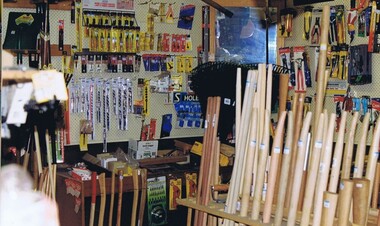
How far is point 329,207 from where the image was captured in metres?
2.69

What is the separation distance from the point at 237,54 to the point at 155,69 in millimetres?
969

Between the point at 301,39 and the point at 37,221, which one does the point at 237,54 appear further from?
the point at 37,221

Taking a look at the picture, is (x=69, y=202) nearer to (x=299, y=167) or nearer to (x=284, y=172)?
(x=284, y=172)

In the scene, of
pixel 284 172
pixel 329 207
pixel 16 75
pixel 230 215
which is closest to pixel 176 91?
pixel 230 215

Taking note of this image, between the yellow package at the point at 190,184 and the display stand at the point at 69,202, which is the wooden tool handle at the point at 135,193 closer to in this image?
the display stand at the point at 69,202

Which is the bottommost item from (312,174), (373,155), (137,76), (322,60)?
(312,174)

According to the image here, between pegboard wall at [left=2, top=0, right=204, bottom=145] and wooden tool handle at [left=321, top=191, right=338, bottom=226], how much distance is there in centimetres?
314

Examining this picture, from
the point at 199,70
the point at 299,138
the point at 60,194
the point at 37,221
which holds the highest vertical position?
the point at 199,70

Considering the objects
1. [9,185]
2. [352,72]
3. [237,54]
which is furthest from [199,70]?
[9,185]

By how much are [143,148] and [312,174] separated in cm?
289

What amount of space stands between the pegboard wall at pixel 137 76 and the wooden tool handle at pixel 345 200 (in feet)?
10.5

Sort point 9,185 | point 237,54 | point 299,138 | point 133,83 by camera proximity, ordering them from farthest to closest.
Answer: point 237,54, point 133,83, point 299,138, point 9,185

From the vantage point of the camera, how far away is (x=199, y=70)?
17.8 ft

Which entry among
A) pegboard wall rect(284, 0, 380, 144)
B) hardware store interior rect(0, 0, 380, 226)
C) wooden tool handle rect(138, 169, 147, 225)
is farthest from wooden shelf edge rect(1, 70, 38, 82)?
pegboard wall rect(284, 0, 380, 144)
